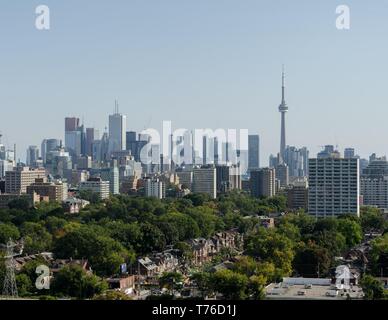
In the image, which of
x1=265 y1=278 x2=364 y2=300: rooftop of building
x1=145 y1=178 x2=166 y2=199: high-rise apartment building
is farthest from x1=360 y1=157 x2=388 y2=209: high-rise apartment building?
x1=265 y1=278 x2=364 y2=300: rooftop of building

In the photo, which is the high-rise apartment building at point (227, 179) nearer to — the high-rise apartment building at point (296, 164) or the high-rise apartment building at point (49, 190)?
the high-rise apartment building at point (296, 164)

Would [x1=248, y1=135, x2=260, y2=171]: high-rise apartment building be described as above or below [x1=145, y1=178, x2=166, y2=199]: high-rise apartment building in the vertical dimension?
above

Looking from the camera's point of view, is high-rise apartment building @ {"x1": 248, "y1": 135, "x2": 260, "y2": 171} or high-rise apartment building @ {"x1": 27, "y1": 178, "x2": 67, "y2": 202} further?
high-rise apartment building @ {"x1": 27, "y1": 178, "x2": 67, "y2": 202}

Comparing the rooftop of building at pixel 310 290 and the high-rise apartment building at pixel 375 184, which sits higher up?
the high-rise apartment building at pixel 375 184

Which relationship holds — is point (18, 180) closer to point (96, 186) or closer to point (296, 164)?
point (96, 186)

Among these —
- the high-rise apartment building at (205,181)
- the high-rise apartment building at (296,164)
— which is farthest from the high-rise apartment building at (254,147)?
the high-rise apartment building at (205,181)

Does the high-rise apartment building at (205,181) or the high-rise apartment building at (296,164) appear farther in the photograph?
the high-rise apartment building at (205,181)

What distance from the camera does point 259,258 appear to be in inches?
254

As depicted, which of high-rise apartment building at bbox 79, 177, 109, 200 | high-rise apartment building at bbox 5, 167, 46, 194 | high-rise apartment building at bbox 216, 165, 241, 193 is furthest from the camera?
high-rise apartment building at bbox 79, 177, 109, 200

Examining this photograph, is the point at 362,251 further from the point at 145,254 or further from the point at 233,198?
the point at 233,198

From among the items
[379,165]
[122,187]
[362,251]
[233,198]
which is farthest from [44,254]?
[122,187]

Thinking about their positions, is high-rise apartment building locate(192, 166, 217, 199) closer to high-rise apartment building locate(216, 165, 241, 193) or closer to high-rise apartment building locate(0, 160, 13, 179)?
high-rise apartment building locate(216, 165, 241, 193)

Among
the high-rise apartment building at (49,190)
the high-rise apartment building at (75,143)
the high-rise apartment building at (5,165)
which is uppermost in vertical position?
the high-rise apartment building at (75,143)

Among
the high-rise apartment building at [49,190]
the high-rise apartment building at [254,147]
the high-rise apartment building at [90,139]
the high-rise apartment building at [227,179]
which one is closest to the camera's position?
the high-rise apartment building at [254,147]
